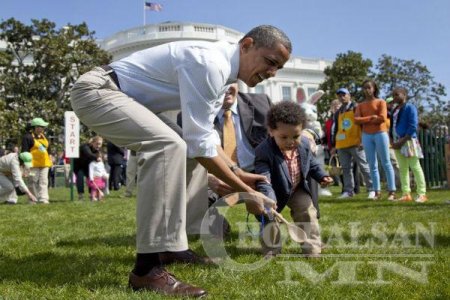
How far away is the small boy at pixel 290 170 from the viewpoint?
3.43 metres

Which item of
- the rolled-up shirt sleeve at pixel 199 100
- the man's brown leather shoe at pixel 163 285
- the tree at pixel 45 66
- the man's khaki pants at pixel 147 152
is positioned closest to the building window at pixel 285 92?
the tree at pixel 45 66

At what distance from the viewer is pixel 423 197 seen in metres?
7.17

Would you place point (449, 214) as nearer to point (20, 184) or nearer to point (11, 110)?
point (20, 184)

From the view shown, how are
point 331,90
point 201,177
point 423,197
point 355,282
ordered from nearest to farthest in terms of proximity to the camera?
point 355,282 < point 201,177 < point 423,197 < point 331,90

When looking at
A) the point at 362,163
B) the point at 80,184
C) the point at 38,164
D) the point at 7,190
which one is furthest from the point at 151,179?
the point at 80,184

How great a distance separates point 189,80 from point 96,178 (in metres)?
9.17

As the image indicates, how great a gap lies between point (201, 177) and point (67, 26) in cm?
3027

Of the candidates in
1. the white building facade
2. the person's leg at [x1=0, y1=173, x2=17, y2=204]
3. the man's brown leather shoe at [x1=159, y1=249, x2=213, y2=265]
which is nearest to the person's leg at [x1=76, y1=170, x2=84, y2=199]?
the person's leg at [x1=0, y1=173, x2=17, y2=204]

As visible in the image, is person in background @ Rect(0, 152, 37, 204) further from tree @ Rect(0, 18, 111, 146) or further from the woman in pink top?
tree @ Rect(0, 18, 111, 146)

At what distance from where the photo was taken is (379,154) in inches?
304

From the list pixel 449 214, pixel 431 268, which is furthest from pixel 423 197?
pixel 431 268

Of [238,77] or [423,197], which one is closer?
[238,77]

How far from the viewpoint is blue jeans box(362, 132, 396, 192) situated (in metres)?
7.57

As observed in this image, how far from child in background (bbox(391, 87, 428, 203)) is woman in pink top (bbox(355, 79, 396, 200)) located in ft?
0.65
